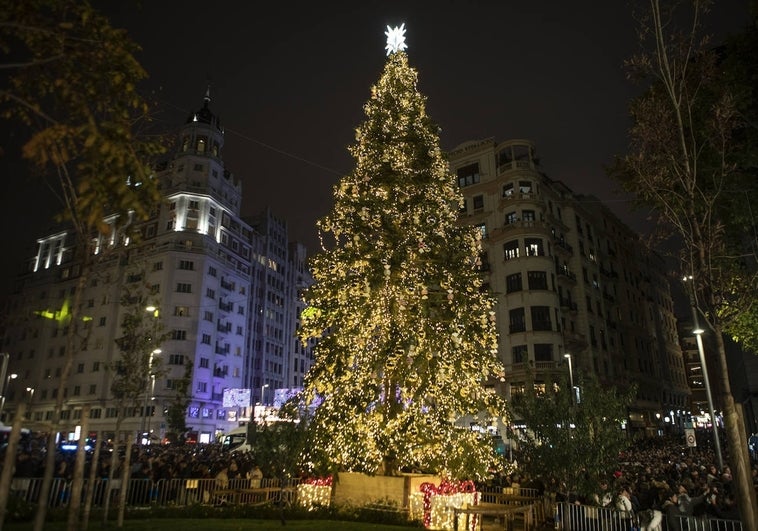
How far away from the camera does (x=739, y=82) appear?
49.9ft

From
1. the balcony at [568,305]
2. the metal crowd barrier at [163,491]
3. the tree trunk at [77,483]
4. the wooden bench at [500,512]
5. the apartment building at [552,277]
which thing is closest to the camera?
the tree trunk at [77,483]

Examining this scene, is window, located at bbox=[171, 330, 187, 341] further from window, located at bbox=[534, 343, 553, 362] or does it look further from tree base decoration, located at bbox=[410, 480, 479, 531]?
tree base decoration, located at bbox=[410, 480, 479, 531]

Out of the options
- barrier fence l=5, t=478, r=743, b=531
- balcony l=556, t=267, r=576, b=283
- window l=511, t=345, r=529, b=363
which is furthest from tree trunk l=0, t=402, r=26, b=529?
balcony l=556, t=267, r=576, b=283

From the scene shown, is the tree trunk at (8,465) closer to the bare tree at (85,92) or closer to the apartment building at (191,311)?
the bare tree at (85,92)

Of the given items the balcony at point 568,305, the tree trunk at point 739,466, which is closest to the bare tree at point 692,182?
the tree trunk at point 739,466

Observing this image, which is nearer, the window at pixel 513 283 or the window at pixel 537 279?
the window at pixel 537 279

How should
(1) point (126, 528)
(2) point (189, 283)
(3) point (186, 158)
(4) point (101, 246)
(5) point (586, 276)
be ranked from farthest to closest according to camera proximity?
(3) point (186, 158)
(2) point (189, 283)
(5) point (586, 276)
(1) point (126, 528)
(4) point (101, 246)

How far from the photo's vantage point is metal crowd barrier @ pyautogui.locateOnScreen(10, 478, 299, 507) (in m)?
14.9

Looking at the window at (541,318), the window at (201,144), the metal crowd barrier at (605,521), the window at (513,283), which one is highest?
the window at (201,144)

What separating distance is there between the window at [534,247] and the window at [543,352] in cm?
898

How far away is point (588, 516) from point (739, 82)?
13209 mm

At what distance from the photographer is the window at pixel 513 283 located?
49.8m

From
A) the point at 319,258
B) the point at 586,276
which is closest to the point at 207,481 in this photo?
the point at 319,258

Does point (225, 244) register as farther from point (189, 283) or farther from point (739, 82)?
point (739, 82)
